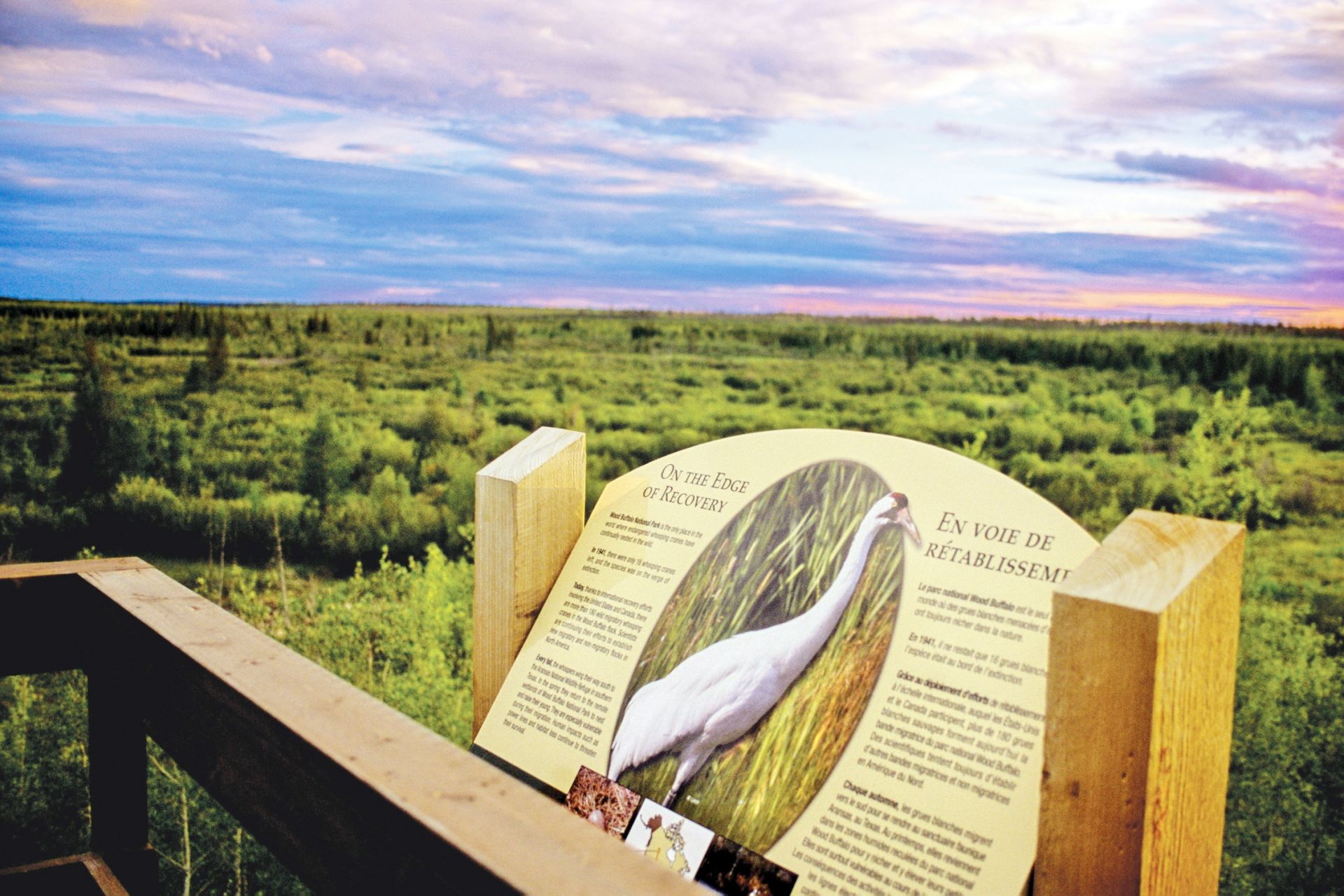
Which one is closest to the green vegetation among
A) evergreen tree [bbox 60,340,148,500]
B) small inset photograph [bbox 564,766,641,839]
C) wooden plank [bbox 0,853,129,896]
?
evergreen tree [bbox 60,340,148,500]

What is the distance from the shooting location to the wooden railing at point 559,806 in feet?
2.59

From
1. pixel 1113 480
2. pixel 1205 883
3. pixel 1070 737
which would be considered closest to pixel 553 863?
pixel 1070 737

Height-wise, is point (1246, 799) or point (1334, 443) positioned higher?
point (1334, 443)

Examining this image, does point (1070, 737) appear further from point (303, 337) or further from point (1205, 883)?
point (303, 337)

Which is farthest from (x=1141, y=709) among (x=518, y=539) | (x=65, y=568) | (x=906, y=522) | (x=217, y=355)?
(x=217, y=355)

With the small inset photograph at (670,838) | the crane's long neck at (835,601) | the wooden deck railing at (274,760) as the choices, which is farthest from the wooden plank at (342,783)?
the crane's long neck at (835,601)

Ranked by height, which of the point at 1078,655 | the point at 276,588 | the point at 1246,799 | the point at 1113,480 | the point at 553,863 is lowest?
the point at 1246,799

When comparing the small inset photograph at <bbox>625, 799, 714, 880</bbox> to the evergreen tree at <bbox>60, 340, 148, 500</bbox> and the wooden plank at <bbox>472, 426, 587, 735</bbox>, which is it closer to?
the wooden plank at <bbox>472, 426, 587, 735</bbox>

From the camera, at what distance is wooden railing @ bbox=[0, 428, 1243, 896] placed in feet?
2.59

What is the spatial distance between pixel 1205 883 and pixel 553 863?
2.51ft

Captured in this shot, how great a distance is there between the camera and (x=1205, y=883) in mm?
1076

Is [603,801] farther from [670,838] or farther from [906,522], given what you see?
[906,522]

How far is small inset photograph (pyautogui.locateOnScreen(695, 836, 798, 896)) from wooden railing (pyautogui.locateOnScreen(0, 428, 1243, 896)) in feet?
0.98

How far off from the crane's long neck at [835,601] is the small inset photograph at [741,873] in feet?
0.77
